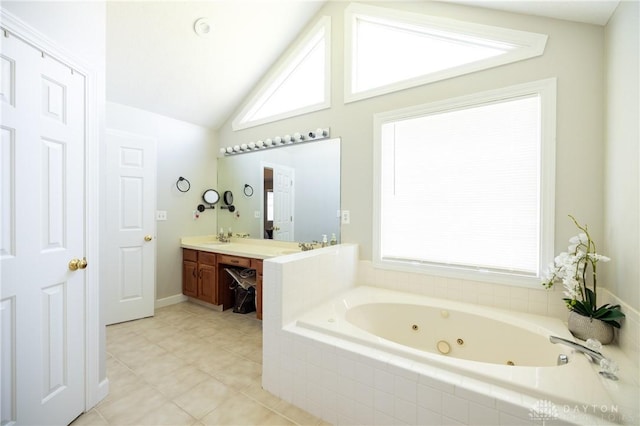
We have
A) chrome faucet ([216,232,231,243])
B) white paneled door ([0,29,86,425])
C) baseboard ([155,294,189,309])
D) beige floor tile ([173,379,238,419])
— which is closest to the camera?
white paneled door ([0,29,86,425])

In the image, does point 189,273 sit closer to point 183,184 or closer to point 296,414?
point 183,184

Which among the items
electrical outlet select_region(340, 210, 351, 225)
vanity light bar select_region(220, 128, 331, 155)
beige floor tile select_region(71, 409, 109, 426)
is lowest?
beige floor tile select_region(71, 409, 109, 426)

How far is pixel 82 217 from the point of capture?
1.51 metres

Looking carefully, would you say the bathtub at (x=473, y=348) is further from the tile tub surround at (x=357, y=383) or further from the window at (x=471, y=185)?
the window at (x=471, y=185)

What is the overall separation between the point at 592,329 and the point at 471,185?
110 centimetres

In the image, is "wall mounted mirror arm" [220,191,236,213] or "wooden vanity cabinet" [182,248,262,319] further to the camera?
"wall mounted mirror arm" [220,191,236,213]

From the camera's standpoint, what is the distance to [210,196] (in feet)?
12.3

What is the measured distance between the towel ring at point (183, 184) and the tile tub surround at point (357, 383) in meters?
2.32

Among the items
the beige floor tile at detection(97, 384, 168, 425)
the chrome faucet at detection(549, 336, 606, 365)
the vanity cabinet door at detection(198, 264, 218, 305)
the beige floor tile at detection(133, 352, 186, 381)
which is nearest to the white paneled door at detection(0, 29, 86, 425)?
the beige floor tile at detection(97, 384, 168, 425)

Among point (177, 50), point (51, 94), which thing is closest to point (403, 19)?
point (177, 50)

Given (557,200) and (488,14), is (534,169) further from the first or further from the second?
(488,14)

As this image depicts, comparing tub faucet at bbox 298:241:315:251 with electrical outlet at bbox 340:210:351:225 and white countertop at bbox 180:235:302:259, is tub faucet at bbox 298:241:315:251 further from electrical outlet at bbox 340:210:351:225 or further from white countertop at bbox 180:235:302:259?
electrical outlet at bbox 340:210:351:225

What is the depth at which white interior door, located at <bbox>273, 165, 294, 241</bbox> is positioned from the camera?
3111mm

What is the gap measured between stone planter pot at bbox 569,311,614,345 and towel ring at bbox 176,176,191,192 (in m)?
3.91
